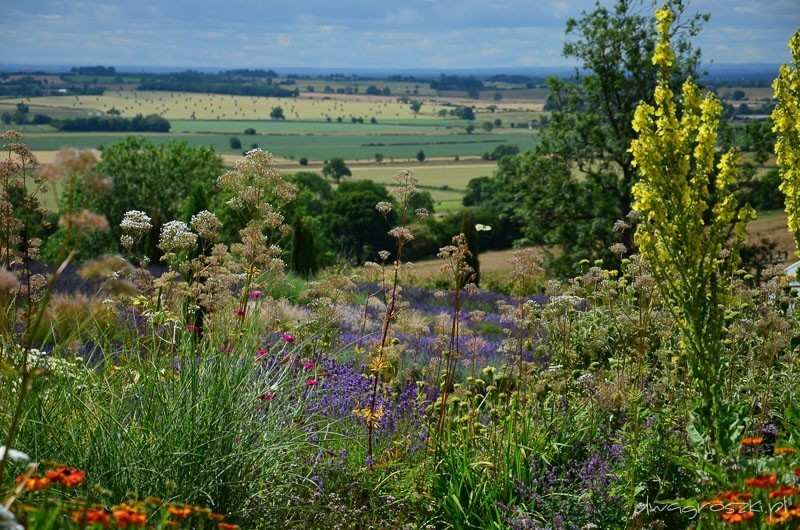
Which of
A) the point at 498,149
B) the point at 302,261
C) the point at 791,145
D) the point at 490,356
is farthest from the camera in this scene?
the point at 498,149

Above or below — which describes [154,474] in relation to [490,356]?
above

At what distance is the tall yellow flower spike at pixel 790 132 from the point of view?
4.57 m

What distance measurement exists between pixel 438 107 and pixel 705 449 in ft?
564

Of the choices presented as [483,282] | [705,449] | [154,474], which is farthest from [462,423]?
[483,282]

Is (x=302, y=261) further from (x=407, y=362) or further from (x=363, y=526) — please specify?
(x=363, y=526)

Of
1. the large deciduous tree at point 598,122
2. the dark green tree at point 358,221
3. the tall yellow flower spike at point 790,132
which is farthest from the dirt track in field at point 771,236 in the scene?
the dark green tree at point 358,221

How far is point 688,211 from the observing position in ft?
12.9

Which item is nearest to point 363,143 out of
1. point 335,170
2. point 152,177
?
point 335,170

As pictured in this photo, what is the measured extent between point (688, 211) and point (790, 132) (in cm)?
120

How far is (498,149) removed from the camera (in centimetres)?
10075

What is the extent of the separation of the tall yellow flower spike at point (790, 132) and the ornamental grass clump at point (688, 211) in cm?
75

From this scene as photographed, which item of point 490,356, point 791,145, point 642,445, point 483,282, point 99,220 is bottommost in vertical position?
point 483,282

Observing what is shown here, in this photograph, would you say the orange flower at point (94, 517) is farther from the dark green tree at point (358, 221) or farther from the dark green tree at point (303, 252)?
the dark green tree at point (358, 221)

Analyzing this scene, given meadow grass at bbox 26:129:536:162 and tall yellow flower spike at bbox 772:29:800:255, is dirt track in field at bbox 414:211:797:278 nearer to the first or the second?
Answer: tall yellow flower spike at bbox 772:29:800:255
